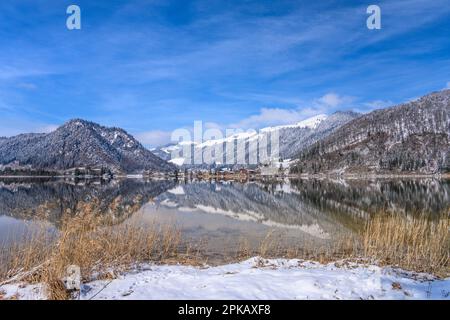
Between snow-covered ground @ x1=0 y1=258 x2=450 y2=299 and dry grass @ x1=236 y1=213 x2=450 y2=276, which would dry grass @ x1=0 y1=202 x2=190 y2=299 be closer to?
snow-covered ground @ x1=0 y1=258 x2=450 y2=299

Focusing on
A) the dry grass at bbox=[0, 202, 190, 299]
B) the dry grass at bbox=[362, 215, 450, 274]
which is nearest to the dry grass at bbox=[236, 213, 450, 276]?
the dry grass at bbox=[362, 215, 450, 274]

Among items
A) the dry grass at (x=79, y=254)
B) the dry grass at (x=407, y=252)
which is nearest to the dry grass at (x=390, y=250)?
the dry grass at (x=407, y=252)

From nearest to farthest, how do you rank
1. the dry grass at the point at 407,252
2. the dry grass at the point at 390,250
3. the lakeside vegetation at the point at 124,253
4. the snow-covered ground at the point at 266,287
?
1. the snow-covered ground at the point at 266,287
2. the lakeside vegetation at the point at 124,253
3. the dry grass at the point at 407,252
4. the dry grass at the point at 390,250

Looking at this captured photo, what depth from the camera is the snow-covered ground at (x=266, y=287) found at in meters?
10.1

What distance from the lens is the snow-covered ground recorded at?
33.0 ft

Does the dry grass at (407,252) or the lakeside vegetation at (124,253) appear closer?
the lakeside vegetation at (124,253)

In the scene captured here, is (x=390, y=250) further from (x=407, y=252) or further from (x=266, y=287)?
(x=266, y=287)

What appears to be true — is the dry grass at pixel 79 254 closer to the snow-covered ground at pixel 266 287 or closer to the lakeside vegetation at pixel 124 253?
the lakeside vegetation at pixel 124 253

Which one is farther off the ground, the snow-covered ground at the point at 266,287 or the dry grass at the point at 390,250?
the snow-covered ground at the point at 266,287

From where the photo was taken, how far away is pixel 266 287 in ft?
34.8

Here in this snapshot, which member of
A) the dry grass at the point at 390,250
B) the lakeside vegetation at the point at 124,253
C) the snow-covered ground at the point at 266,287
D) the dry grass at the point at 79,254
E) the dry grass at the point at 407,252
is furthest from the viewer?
the dry grass at the point at 390,250

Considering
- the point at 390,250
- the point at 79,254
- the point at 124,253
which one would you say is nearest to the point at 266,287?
the point at 79,254
